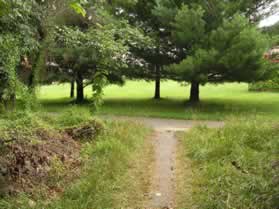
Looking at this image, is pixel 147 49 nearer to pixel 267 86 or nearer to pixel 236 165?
A: pixel 236 165

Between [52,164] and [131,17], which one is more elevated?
Answer: [131,17]

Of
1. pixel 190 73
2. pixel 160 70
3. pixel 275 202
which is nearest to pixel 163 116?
pixel 190 73

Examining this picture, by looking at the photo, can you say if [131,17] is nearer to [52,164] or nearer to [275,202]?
[52,164]

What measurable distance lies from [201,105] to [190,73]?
11.8ft

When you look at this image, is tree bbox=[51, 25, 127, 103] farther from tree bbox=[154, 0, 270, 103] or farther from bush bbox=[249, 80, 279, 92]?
bush bbox=[249, 80, 279, 92]

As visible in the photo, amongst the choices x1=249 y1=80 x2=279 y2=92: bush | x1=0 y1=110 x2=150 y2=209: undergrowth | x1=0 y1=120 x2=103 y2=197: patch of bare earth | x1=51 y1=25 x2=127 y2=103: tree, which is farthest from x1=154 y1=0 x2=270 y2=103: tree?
x1=249 y1=80 x2=279 y2=92: bush

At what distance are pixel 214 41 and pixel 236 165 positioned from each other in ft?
28.6

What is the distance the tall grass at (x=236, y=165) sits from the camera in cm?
424

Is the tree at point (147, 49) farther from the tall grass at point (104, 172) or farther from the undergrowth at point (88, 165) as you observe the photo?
the tall grass at point (104, 172)

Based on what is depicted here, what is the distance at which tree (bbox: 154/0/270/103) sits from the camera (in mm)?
13500

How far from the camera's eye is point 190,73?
45.8 ft

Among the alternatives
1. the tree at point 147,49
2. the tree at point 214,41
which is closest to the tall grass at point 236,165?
the tree at point 214,41

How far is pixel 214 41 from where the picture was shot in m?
14.0

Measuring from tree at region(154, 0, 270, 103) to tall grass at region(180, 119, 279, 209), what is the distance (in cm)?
493
